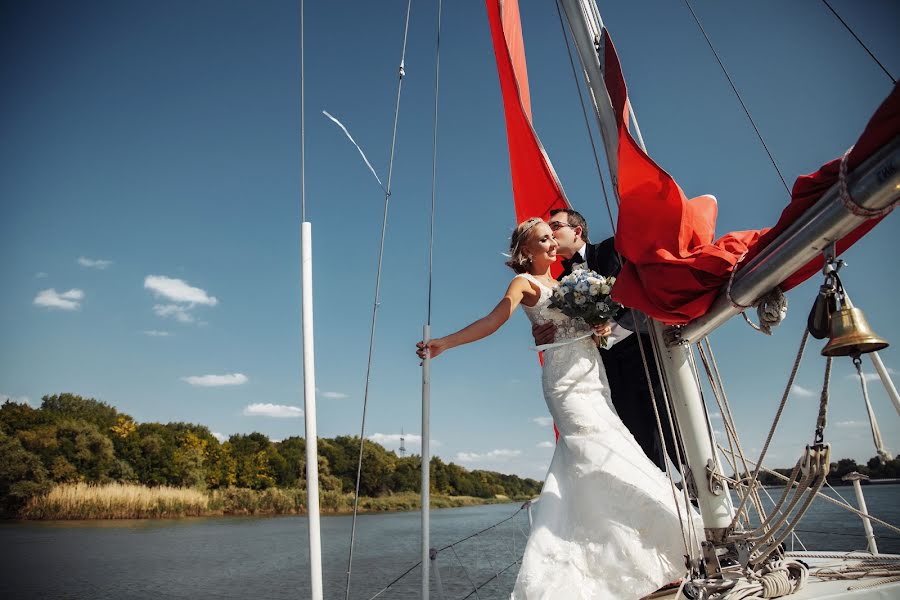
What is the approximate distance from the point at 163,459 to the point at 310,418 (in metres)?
28.0

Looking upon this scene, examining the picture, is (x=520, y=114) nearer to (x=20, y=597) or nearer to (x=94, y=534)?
(x=20, y=597)

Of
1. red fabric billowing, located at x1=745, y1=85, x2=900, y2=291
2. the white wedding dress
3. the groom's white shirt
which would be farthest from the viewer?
the groom's white shirt

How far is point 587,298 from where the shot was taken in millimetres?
2260

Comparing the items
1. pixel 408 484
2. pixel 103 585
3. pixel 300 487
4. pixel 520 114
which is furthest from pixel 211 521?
pixel 520 114

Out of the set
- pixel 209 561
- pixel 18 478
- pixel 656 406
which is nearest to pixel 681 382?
pixel 656 406

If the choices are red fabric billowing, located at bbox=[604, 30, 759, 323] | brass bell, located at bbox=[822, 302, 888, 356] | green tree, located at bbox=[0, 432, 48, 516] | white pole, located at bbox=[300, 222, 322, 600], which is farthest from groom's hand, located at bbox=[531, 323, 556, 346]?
green tree, located at bbox=[0, 432, 48, 516]

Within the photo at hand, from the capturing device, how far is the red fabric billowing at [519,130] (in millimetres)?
3939

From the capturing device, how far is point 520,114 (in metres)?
4.31

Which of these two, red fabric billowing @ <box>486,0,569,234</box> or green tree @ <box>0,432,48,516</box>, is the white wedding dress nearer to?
red fabric billowing @ <box>486,0,569,234</box>

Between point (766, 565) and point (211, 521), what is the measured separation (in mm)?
24439

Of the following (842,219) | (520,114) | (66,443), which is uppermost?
(520,114)

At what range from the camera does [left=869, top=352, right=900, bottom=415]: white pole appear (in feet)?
5.02

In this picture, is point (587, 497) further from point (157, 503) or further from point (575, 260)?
point (157, 503)

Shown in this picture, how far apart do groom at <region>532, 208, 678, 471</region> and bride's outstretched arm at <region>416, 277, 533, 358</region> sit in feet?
2.19
